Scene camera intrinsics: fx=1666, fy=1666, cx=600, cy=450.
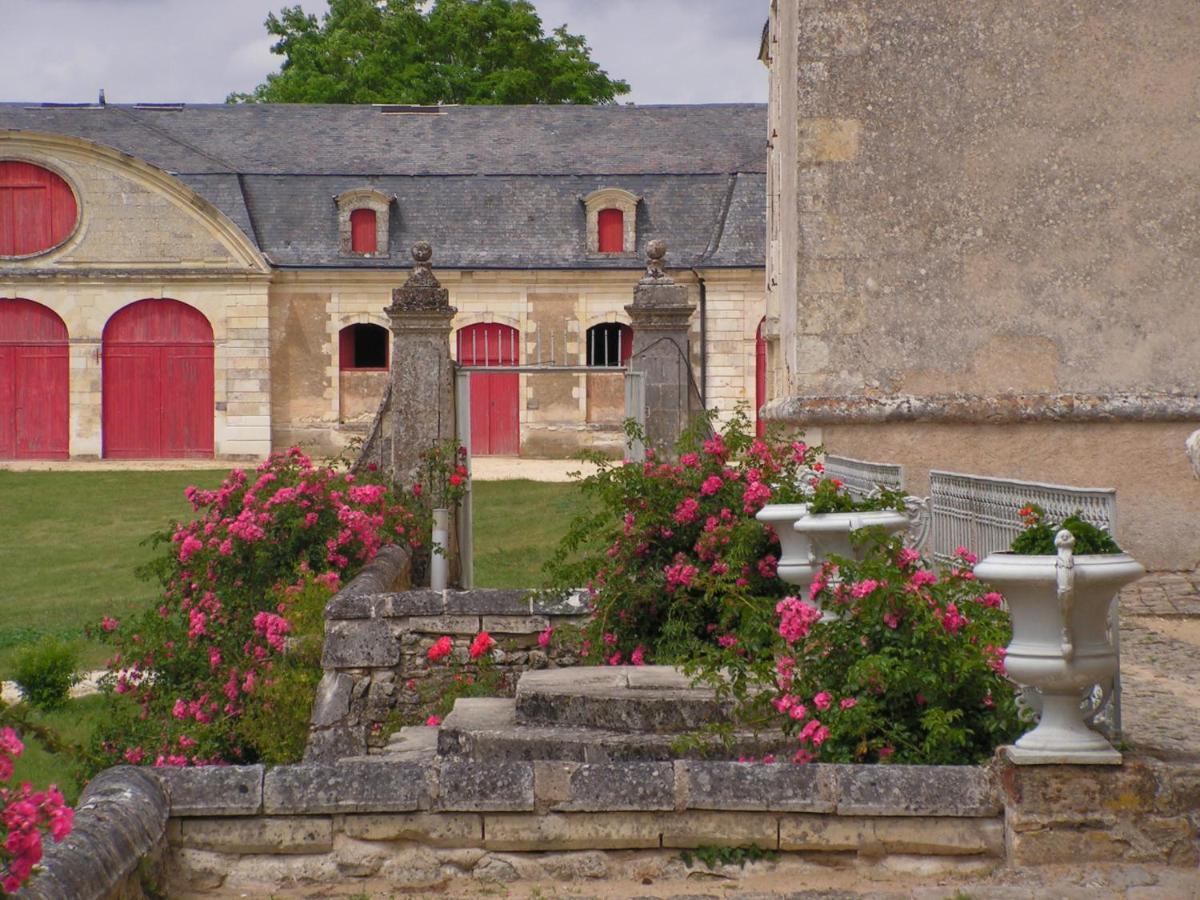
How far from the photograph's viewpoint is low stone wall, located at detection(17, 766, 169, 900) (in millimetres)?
3602

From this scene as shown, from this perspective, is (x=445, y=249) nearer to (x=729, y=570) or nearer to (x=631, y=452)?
(x=631, y=452)

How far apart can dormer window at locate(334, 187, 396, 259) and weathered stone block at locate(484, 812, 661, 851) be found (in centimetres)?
2272

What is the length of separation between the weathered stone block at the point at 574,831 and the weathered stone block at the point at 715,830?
48 millimetres

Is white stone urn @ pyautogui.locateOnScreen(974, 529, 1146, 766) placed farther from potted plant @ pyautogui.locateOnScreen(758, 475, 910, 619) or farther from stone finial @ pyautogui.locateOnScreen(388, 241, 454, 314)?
stone finial @ pyautogui.locateOnScreen(388, 241, 454, 314)

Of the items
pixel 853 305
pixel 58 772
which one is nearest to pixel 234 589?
pixel 58 772

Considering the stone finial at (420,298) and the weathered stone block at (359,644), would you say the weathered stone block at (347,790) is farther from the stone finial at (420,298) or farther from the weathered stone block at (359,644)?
the stone finial at (420,298)

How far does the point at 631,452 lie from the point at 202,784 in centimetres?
505

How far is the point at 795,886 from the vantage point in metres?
4.33

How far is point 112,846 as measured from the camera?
12.9ft

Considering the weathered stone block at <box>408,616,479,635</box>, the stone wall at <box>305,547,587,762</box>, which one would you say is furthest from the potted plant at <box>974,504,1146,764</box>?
the weathered stone block at <box>408,616,479,635</box>

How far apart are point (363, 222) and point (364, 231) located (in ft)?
0.48

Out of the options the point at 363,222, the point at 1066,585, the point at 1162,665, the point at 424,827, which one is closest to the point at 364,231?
the point at 363,222

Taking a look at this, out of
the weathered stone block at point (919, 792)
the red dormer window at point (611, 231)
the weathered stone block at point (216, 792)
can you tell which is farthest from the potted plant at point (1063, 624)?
the red dormer window at point (611, 231)

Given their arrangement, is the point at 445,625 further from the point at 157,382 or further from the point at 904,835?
the point at 157,382
